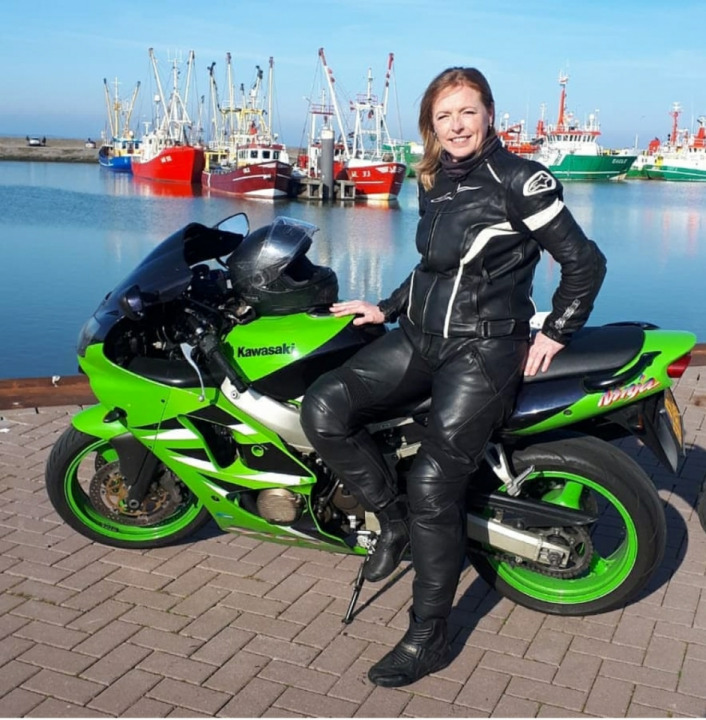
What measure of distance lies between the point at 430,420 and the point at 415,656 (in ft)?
2.64

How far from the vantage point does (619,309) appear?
44.4 ft

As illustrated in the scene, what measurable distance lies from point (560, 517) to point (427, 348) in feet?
2.62

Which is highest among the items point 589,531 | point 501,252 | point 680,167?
point 501,252

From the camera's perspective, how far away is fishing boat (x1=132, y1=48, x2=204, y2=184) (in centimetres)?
5828

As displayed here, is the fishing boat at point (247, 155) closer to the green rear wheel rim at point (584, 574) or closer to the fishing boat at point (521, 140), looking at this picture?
the fishing boat at point (521, 140)

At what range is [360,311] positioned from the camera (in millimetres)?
3568

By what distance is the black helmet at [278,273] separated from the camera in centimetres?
357

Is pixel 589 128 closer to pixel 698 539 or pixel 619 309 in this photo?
pixel 619 309

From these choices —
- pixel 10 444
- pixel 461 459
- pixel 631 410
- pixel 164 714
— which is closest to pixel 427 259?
pixel 461 459

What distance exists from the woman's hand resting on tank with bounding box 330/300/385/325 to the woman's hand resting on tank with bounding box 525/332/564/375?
2.03 feet

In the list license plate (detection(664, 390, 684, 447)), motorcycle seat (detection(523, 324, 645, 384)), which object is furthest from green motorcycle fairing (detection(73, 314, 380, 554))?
license plate (detection(664, 390, 684, 447))

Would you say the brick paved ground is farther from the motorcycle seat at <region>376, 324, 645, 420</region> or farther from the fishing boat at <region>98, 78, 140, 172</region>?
the fishing boat at <region>98, 78, 140, 172</region>

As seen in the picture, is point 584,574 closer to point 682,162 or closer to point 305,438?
point 305,438

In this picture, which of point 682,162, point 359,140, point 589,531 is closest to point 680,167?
point 682,162
